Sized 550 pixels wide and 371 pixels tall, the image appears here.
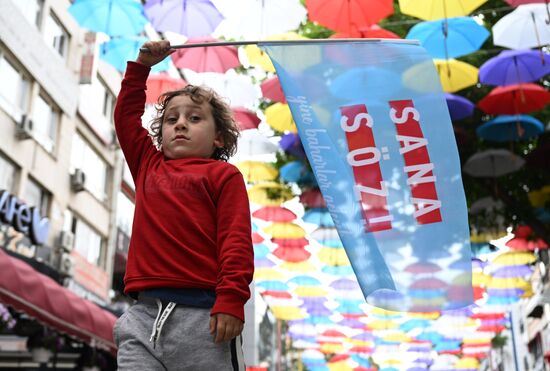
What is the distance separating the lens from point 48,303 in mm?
10828

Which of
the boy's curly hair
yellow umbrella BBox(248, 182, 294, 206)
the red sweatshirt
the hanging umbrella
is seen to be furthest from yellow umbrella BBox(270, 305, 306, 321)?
the red sweatshirt

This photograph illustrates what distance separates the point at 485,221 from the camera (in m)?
13.0

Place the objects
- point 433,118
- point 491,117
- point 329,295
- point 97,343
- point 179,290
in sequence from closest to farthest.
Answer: point 179,290
point 433,118
point 491,117
point 97,343
point 329,295

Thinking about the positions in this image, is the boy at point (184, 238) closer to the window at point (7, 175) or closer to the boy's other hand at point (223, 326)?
the boy's other hand at point (223, 326)

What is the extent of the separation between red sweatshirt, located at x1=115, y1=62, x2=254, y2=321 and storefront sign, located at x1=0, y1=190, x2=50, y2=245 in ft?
38.2

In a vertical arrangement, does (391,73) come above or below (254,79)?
below

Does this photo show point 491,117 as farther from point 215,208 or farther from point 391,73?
point 215,208

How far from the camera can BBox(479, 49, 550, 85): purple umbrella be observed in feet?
33.3

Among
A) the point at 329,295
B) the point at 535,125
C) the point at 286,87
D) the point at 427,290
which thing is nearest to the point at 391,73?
the point at 286,87

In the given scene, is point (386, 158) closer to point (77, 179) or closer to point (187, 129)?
point (187, 129)

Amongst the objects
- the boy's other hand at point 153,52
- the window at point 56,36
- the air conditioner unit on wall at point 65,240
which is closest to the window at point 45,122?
the window at point 56,36

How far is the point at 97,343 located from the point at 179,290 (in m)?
11.9

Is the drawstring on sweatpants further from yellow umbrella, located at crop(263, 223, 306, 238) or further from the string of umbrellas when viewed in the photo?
yellow umbrella, located at crop(263, 223, 306, 238)

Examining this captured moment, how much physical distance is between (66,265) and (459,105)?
35.2 feet
